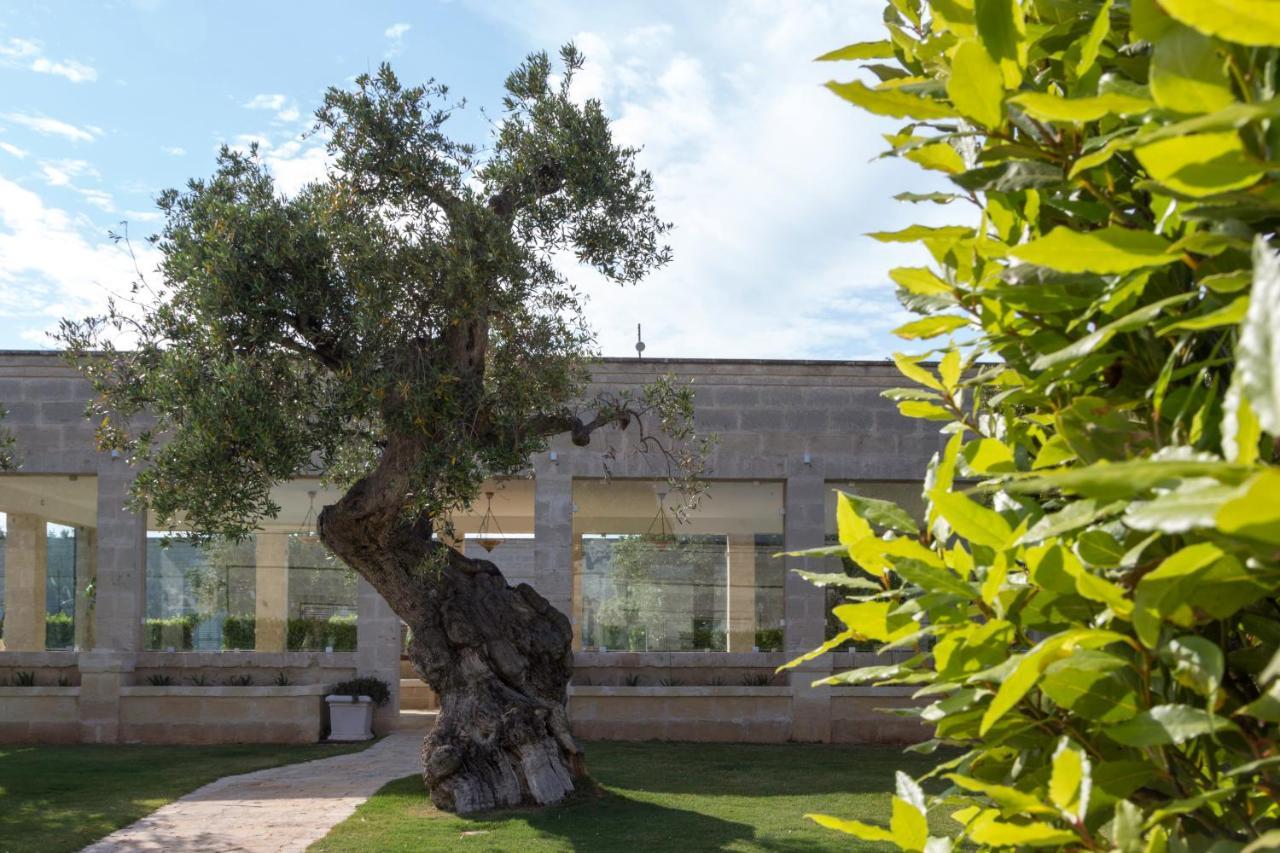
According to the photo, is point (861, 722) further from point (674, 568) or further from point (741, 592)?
point (674, 568)

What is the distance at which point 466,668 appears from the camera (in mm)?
10477

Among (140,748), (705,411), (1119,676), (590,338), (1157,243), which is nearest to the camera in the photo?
(1157,243)

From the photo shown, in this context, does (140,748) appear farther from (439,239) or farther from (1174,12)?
(1174,12)

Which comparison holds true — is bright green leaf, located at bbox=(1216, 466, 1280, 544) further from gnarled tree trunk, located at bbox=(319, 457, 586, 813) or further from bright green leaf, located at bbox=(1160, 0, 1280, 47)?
→ gnarled tree trunk, located at bbox=(319, 457, 586, 813)

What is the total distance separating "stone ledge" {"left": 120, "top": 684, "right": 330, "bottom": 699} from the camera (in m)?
16.2

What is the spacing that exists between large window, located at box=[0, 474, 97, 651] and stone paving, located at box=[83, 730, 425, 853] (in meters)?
5.93

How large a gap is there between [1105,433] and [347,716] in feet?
53.3

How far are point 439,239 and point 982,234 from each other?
8.29m

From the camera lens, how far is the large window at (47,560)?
56.8 feet

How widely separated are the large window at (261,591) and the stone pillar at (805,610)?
662 cm

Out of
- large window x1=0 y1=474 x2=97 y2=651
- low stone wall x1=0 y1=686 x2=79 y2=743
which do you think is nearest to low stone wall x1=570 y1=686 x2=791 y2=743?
low stone wall x1=0 y1=686 x2=79 y2=743

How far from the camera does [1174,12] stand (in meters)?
0.79

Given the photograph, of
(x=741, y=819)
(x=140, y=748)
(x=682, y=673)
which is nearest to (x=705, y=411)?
(x=682, y=673)

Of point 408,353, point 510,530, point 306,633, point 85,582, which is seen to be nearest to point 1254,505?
point 408,353
